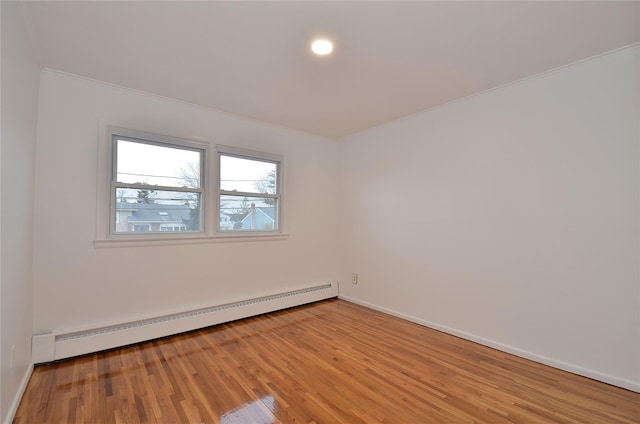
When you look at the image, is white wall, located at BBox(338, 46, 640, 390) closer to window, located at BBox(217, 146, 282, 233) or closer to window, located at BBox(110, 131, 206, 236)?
window, located at BBox(217, 146, 282, 233)

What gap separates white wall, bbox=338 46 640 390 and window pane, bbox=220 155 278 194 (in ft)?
5.56

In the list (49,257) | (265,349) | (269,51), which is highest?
(269,51)

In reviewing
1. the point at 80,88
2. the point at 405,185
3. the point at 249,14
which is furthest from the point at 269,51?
the point at 405,185

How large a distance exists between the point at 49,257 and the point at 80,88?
1.55m

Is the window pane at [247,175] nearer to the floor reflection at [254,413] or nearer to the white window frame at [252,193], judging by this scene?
the white window frame at [252,193]

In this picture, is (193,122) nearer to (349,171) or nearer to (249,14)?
(249,14)

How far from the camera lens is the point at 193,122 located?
3293mm

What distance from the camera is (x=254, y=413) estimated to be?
1.84m

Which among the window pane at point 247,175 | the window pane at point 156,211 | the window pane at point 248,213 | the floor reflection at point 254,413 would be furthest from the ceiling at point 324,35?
the floor reflection at point 254,413

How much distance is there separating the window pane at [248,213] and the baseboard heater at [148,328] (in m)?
0.94

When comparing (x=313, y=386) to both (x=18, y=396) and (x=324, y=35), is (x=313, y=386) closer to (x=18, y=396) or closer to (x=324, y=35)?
(x=18, y=396)

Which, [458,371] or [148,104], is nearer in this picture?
[458,371]

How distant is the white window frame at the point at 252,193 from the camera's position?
3471 millimetres

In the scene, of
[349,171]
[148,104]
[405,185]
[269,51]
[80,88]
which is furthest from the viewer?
[349,171]
